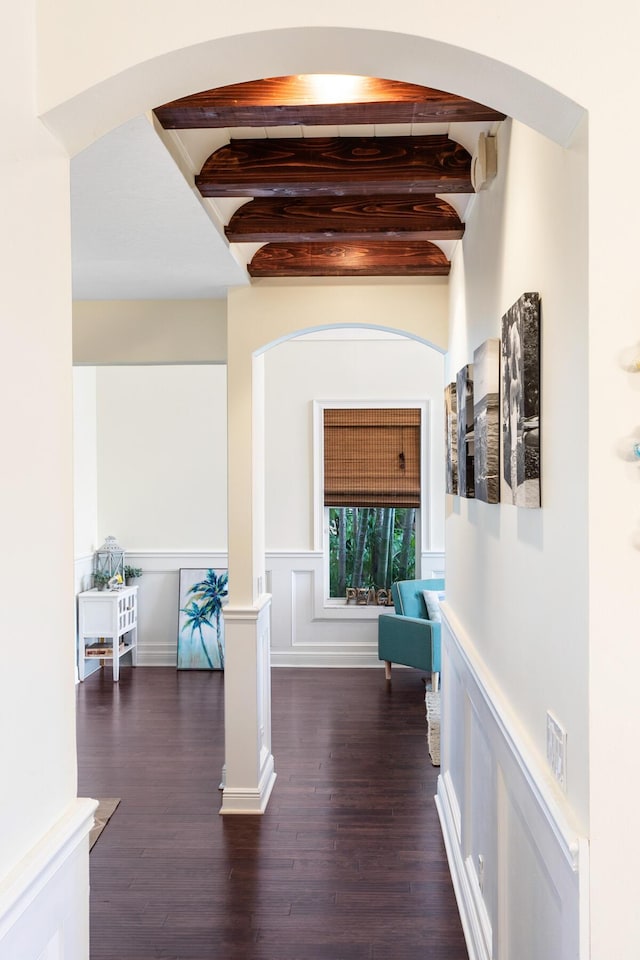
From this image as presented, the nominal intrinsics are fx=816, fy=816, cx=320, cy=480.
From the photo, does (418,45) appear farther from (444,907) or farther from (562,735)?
(444,907)

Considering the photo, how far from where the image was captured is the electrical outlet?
1.57 m

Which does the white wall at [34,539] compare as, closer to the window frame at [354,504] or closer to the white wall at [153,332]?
the white wall at [153,332]

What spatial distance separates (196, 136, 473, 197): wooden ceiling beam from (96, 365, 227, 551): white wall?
4506 mm

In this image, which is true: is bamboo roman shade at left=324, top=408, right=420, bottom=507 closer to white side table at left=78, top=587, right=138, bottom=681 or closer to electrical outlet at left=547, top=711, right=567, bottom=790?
white side table at left=78, top=587, right=138, bottom=681

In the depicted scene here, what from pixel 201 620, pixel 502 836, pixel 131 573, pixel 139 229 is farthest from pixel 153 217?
pixel 131 573

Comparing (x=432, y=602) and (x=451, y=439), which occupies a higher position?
(x=451, y=439)

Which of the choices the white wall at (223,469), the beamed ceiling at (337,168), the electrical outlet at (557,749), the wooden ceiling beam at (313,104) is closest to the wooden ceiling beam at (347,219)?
the beamed ceiling at (337,168)

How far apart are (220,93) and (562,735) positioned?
1.78 m

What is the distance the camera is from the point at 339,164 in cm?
272

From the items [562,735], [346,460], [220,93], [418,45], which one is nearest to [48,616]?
[562,735]

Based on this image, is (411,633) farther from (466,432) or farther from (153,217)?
(153,217)

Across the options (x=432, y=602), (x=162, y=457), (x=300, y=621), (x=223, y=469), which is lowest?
(x=300, y=621)

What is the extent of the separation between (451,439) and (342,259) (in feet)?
3.54

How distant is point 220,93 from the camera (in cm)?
216
